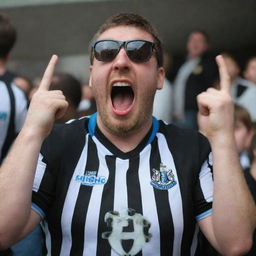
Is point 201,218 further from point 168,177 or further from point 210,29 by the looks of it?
point 210,29

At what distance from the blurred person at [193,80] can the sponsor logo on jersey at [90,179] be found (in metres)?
4.48

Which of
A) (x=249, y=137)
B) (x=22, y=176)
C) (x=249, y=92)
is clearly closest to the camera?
(x=22, y=176)

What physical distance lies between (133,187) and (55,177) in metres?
0.38

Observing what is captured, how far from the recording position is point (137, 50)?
2.76m

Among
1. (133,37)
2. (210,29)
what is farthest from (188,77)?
(133,37)

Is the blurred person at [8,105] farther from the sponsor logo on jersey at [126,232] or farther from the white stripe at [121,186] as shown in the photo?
the sponsor logo on jersey at [126,232]

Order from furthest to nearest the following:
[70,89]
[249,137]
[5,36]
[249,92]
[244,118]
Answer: [249,92], [249,137], [244,118], [5,36], [70,89]

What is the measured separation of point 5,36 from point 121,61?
179cm

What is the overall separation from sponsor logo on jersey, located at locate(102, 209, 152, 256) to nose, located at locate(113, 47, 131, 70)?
2.35 ft

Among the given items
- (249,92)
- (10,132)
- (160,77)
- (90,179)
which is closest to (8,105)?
(10,132)

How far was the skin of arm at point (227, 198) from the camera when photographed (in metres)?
2.46

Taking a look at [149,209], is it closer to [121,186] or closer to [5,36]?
[121,186]

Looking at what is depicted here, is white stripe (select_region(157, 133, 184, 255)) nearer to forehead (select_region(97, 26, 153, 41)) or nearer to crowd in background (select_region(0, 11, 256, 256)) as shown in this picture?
crowd in background (select_region(0, 11, 256, 256))

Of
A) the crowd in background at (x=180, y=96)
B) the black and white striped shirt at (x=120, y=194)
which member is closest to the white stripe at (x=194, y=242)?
the black and white striped shirt at (x=120, y=194)
